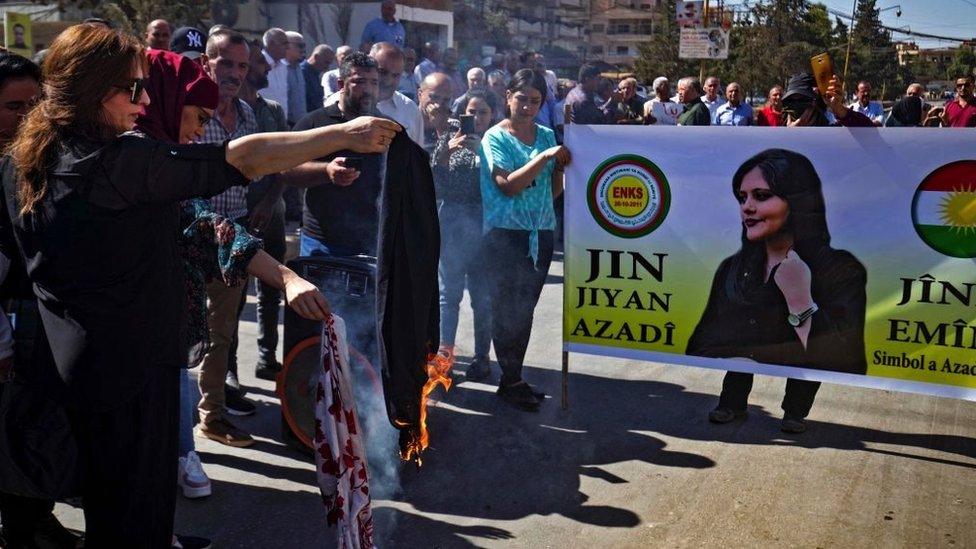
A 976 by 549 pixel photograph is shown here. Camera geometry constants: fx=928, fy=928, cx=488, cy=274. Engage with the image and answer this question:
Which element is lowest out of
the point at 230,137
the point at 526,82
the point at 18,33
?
the point at 230,137

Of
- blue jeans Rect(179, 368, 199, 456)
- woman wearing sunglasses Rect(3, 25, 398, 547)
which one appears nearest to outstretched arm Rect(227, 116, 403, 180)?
woman wearing sunglasses Rect(3, 25, 398, 547)

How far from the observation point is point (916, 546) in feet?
12.4

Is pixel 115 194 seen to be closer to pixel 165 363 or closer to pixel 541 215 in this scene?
pixel 165 363

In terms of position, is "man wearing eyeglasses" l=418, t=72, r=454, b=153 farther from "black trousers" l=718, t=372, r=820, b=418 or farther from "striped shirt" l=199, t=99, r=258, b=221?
"black trousers" l=718, t=372, r=820, b=418

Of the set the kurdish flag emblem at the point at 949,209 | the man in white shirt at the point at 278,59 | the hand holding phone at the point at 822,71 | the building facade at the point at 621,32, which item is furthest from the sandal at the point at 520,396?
the building facade at the point at 621,32

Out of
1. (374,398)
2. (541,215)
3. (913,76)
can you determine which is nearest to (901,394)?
(541,215)

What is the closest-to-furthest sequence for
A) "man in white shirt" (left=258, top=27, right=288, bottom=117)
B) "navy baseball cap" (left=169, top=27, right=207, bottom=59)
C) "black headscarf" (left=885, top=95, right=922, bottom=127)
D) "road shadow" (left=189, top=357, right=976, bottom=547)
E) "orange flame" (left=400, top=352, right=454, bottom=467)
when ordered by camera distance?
"orange flame" (left=400, top=352, right=454, bottom=467), "road shadow" (left=189, top=357, right=976, bottom=547), "navy baseball cap" (left=169, top=27, right=207, bottom=59), "man in white shirt" (left=258, top=27, right=288, bottom=117), "black headscarf" (left=885, top=95, right=922, bottom=127)

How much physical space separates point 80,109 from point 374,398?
224 centimetres

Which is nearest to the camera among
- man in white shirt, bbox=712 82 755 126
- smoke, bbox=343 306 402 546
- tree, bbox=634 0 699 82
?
smoke, bbox=343 306 402 546

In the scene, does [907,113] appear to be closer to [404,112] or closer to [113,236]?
[404,112]

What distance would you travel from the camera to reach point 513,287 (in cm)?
561

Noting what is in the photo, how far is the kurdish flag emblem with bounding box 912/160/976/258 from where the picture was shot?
4.42 metres

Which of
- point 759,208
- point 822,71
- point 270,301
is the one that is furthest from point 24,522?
point 822,71

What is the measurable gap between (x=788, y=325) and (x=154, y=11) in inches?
895
